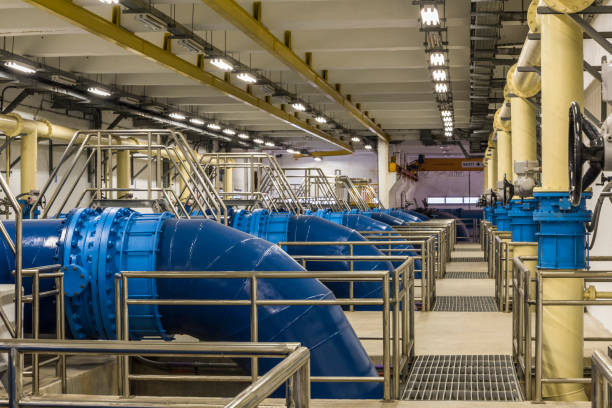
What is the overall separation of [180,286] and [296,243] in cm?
333

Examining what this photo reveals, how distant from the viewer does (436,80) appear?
1440 centimetres

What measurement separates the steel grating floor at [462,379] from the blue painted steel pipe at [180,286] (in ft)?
1.48

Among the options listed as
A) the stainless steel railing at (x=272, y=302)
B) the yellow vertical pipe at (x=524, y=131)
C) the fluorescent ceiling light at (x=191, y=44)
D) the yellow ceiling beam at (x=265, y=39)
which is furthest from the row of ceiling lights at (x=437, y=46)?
the stainless steel railing at (x=272, y=302)

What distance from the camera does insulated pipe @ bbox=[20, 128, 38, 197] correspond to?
14508 millimetres

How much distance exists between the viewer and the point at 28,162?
14594 mm

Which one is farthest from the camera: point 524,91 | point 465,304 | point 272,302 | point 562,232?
Result: point 465,304

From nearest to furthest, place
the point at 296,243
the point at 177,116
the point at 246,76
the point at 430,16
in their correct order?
the point at 296,243
the point at 430,16
the point at 246,76
the point at 177,116

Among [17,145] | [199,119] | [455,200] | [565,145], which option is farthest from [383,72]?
[455,200]

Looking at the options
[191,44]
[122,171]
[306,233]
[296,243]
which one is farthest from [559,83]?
[122,171]

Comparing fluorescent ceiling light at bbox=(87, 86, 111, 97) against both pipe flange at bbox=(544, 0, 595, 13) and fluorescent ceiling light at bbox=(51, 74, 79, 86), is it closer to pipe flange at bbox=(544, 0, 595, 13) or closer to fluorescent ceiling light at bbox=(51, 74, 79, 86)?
fluorescent ceiling light at bbox=(51, 74, 79, 86)

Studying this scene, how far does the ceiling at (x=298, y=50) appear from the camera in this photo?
34.9ft

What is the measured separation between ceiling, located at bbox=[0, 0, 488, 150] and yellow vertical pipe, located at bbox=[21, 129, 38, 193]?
1.55m

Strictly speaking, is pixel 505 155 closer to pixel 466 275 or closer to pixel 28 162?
pixel 466 275

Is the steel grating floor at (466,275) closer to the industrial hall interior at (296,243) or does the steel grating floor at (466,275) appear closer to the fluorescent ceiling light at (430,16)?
the industrial hall interior at (296,243)
